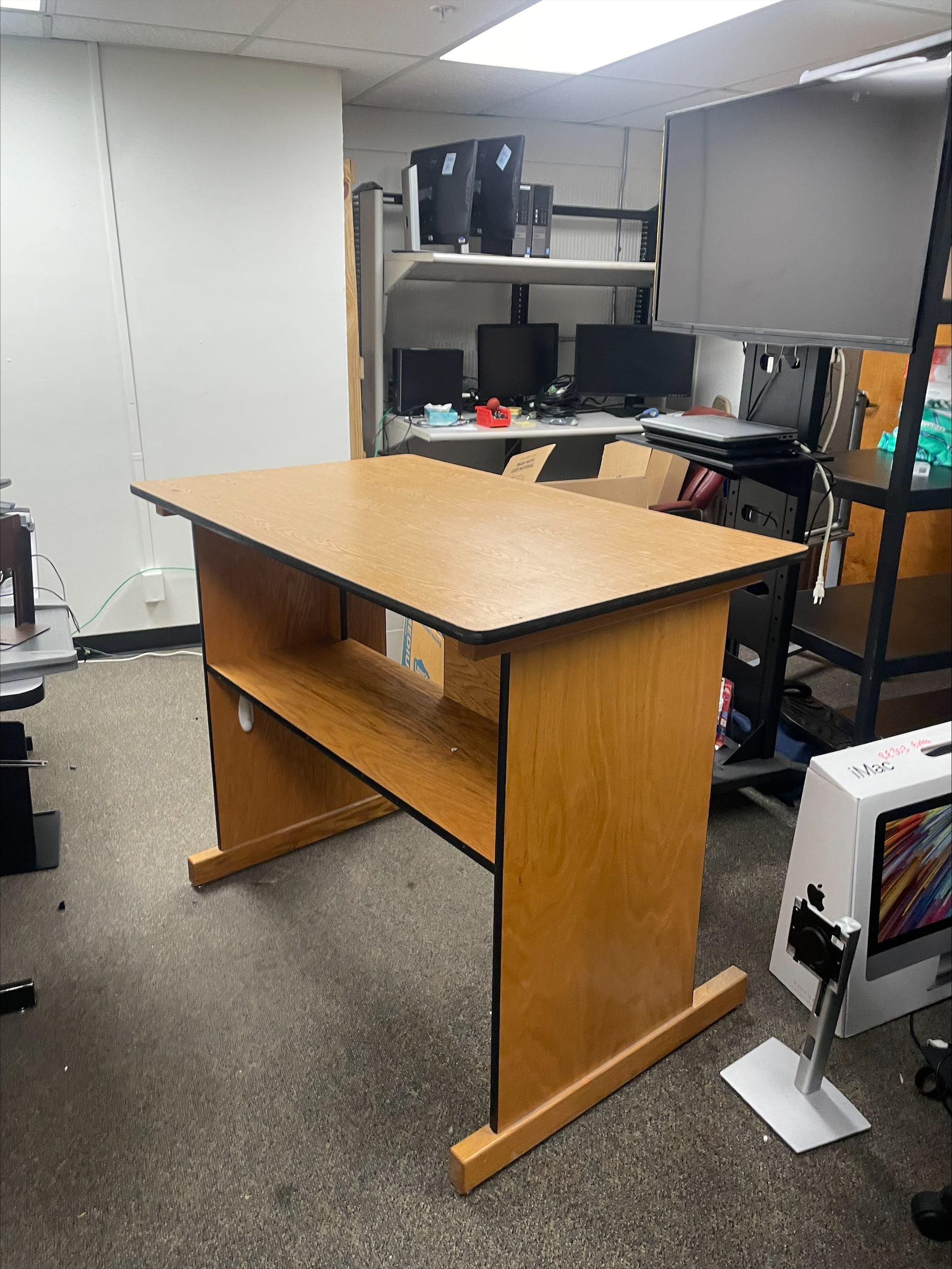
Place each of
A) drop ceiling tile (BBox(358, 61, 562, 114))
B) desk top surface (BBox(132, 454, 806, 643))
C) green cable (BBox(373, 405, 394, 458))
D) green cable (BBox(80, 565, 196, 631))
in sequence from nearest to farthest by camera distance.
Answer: desk top surface (BBox(132, 454, 806, 643)) → drop ceiling tile (BBox(358, 61, 562, 114)) → green cable (BBox(80, 565, 196, 631)) → green cable (BBox(373, 405, 394, 458))

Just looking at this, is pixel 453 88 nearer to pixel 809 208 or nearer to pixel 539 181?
pixel 539 181

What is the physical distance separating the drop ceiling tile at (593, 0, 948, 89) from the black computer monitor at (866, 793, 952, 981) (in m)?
2.22

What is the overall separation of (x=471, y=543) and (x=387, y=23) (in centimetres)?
198

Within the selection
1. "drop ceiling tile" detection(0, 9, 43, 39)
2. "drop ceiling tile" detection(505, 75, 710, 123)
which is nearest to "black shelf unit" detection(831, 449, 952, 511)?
"drop ceiling tile" detection(505, 75, 710, 123)

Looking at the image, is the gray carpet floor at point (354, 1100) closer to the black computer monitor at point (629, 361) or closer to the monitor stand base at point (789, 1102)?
the monitor stand base at point (789, 1102)

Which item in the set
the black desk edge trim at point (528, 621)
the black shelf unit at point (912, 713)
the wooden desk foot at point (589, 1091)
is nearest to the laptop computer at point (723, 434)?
the black desk edge trim at point (528, 621)

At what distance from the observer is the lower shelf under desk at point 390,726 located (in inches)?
55.5

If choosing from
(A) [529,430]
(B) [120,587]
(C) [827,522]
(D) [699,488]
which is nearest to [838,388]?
(C) [827,522]

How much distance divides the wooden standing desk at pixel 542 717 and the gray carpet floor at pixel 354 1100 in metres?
0.11

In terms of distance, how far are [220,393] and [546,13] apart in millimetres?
1700

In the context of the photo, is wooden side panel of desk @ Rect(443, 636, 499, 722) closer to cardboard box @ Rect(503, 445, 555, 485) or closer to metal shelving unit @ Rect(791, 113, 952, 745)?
metal shelving unit @ Rect(791, 113, 952, 745)

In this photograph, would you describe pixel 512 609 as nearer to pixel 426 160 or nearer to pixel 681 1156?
pixel 681 1156

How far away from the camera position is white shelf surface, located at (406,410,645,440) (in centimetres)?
368

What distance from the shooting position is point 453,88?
3410 mm
